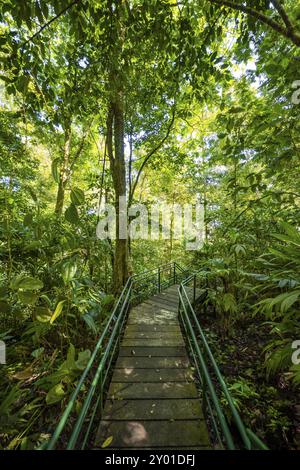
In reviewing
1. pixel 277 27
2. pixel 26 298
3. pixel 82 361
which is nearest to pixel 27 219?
pixel 26 298

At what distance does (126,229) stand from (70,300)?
328 cm

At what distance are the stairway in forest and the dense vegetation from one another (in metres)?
0.64

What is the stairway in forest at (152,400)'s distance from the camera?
2.02 m

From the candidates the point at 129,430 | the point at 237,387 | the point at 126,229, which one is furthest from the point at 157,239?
the point at 129,430

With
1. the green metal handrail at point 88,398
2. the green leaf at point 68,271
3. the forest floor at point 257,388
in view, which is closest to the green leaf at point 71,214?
the green leaf at point 68,271

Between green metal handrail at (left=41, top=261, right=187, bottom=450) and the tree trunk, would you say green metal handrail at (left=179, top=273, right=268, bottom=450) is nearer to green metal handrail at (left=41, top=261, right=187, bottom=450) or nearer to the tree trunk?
green metal handrail at (left=41, top=261, right=187, bottom=450)

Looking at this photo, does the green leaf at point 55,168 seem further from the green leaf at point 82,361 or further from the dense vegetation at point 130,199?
the green leaf at point 82,361

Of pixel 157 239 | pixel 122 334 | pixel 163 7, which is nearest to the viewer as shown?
pixel 163 7

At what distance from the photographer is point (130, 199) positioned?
6934mm

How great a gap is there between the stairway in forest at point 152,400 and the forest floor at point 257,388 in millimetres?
949

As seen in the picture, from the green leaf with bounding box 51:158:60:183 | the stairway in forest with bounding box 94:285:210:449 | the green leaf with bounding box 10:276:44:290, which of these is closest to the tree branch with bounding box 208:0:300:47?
the green leaf with bounding box 51:158:60:183

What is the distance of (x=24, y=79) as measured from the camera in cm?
197

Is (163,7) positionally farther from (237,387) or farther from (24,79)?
(237,387)

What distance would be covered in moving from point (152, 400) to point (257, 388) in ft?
6.23
